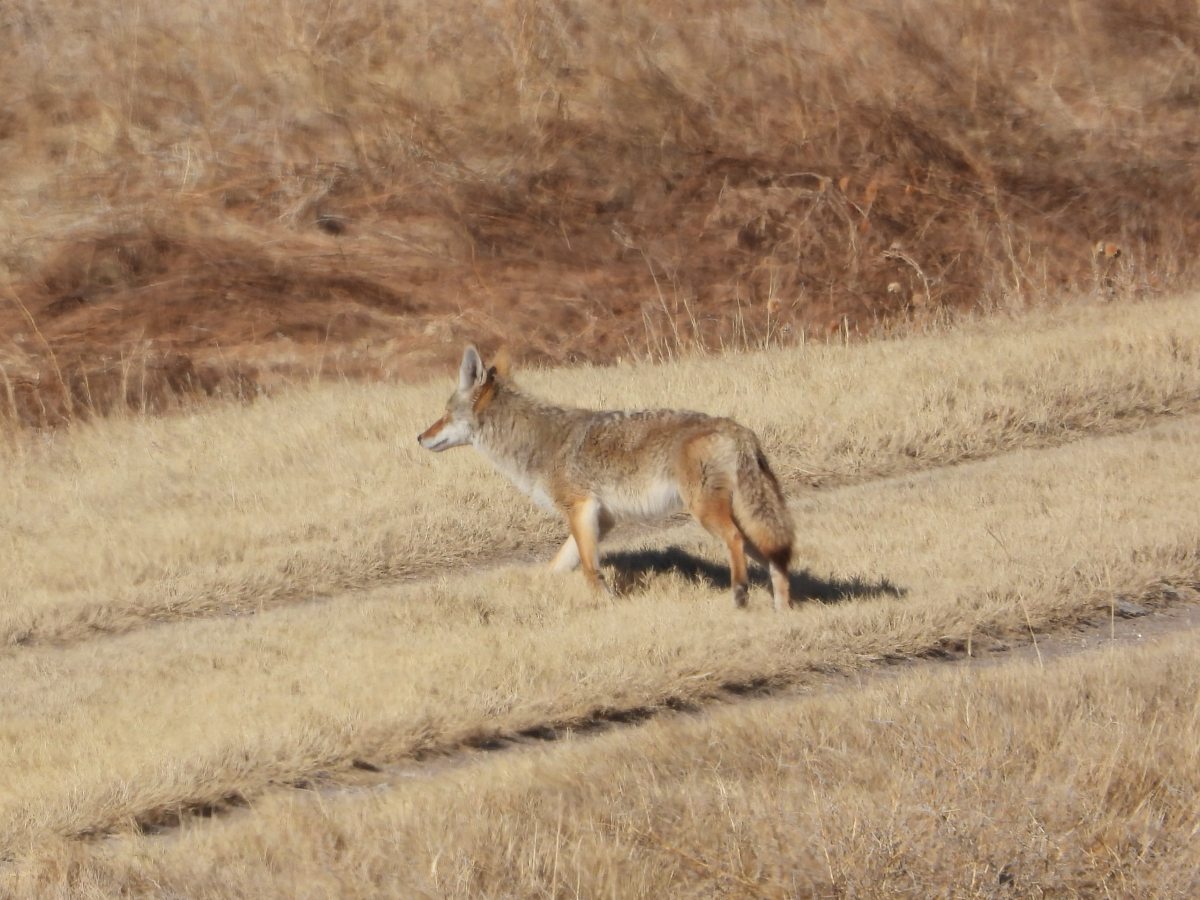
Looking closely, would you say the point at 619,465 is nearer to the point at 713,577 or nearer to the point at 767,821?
the point at 713,577

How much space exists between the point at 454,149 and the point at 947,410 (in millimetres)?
12074

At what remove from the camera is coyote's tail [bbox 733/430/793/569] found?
8.37m

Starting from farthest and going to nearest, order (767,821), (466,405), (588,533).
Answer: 1. (466,405)
2. (588,533)
3. (767,821)

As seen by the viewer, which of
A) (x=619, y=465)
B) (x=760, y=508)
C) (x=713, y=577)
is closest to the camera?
(x=760, y=508)

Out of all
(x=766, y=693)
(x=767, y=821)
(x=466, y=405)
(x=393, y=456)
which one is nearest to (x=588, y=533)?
(x=466, y=405)

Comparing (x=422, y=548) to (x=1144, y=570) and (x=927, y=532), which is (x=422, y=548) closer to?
(x=927, y=532)

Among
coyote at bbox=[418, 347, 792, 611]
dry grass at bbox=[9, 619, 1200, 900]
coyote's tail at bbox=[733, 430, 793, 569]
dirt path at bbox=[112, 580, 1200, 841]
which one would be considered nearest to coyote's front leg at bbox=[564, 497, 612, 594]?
coyote at bbox=[418, 347, 792, 611]

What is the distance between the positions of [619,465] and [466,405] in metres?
1.63

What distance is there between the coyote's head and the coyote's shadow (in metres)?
1.40

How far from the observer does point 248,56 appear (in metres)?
23.4

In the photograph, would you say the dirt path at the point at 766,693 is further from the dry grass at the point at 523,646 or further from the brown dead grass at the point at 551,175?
the brown dead grass at the point at 551,175

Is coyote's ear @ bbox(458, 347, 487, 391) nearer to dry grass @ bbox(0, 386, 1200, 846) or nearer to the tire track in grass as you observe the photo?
dry grass @ bbox(0, 386, 1200, 846)

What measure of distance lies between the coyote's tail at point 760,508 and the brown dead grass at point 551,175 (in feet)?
31.6

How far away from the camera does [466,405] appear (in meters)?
10.1
